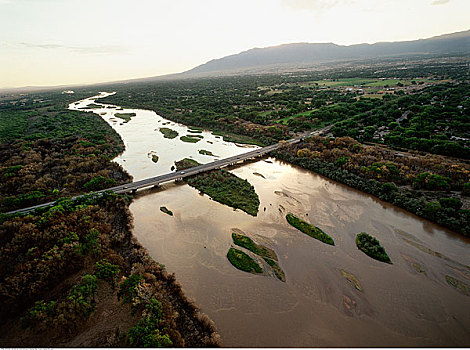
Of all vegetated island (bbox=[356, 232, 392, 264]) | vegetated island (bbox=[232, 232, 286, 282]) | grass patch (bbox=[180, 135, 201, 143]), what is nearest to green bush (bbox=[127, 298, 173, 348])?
vegetated island (bbox=[232, 232, 286, 282])

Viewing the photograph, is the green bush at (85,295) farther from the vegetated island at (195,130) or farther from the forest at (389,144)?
the vegetated island at (195,130)

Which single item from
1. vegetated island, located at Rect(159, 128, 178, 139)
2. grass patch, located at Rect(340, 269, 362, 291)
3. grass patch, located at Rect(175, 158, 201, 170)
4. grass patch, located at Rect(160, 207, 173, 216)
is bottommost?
grass patch, located at Rect(340, 269, 362, 291)

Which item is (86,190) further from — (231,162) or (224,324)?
(224,324)

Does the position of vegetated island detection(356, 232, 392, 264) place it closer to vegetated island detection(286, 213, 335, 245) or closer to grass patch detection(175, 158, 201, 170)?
vegetated island detection(286, 213, 335, 245)

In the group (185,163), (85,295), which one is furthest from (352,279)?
(185,163)

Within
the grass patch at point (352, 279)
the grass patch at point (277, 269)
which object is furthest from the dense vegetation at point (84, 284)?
the grass patch at point (352, 279)
